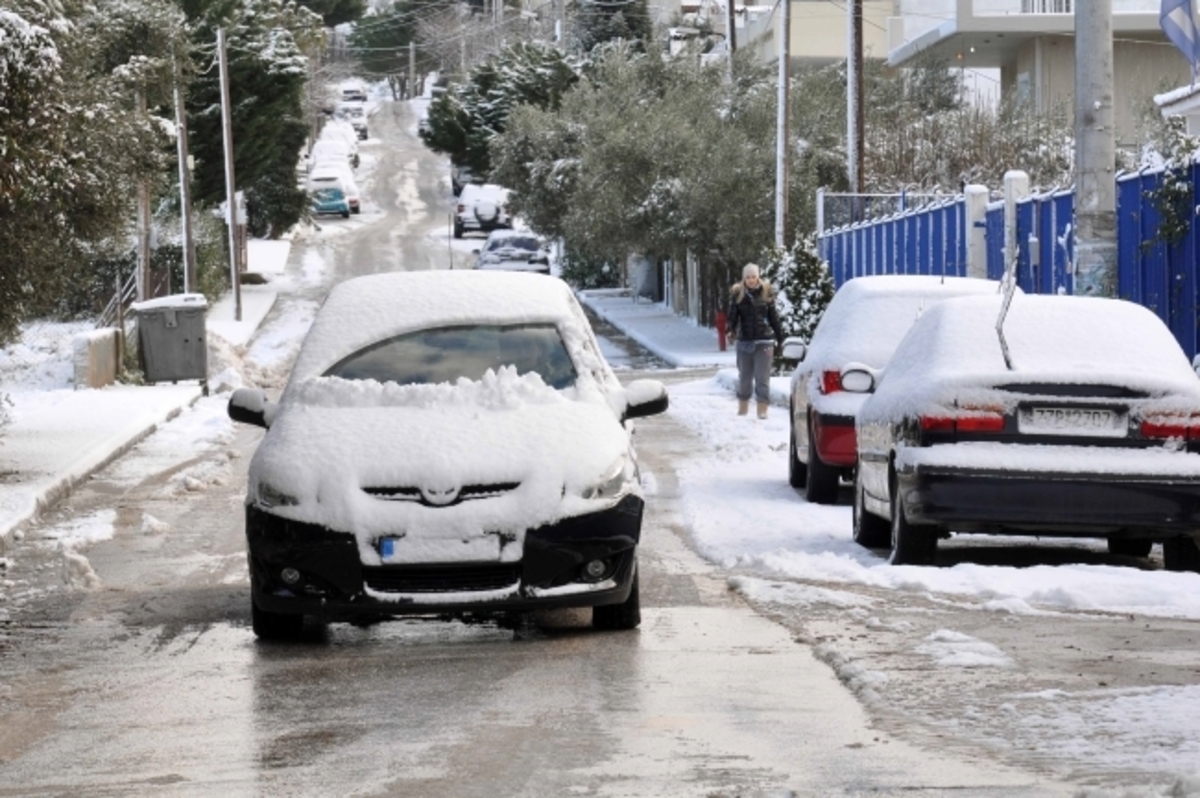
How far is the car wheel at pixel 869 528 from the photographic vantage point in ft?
43.9

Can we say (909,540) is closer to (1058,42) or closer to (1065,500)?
(1065,500)

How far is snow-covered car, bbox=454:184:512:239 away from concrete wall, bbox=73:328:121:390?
42668 mm

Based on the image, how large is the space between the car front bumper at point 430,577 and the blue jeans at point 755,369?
16.2 meters

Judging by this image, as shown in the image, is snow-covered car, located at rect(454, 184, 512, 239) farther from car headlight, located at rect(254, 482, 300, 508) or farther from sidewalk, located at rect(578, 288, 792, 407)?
car headlight, located at rect(254, 482, 300, 508)

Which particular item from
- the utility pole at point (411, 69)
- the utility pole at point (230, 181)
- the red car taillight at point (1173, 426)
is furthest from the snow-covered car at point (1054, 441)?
the utility pole at point (411, 69)

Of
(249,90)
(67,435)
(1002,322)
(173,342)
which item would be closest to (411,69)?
(249,90)

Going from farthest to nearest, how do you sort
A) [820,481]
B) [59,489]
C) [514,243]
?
[514,243] < [59,489] < [820,481]

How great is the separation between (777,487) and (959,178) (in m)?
33.5

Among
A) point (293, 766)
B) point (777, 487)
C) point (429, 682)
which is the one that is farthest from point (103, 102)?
point (293, 766)

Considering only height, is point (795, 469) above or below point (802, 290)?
below

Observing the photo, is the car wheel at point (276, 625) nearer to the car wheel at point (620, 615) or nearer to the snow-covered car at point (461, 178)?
the car wheel at point (620, 615)

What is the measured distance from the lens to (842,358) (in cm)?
1667

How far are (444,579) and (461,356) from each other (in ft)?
5.58

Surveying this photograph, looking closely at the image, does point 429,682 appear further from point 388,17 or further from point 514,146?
point 388,17
